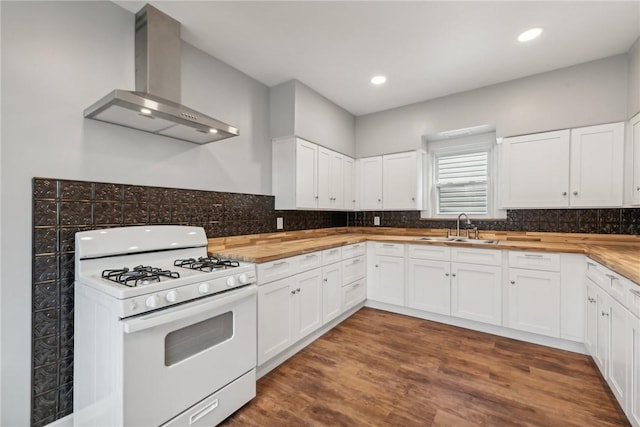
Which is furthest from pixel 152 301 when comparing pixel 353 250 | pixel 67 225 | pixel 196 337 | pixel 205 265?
pixel 353 250

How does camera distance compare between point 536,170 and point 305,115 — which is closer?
point 536,170

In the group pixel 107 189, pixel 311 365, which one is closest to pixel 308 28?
pixel 107 189

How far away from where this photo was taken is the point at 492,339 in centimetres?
271

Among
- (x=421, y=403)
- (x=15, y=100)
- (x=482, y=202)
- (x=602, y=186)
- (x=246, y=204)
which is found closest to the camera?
(x=15, y=100)

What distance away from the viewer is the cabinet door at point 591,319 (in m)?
2.11

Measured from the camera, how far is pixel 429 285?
3125 mm

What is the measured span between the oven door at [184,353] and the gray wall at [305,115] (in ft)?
6.08

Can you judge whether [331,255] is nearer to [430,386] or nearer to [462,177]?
[430,386]

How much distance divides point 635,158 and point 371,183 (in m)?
2.54

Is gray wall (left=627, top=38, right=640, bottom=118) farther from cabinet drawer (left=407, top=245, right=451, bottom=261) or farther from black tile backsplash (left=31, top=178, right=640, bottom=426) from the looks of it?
cabinet drawer (left=407, top=245, right=451, bottom=261)

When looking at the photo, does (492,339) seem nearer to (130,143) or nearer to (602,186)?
(602,186)

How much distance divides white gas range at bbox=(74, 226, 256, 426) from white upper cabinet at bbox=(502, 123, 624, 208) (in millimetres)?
2852

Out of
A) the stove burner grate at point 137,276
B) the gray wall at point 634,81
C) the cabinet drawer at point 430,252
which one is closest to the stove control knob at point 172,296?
the stove burner grate at point 137,276

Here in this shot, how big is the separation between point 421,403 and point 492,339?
52.7 inches
